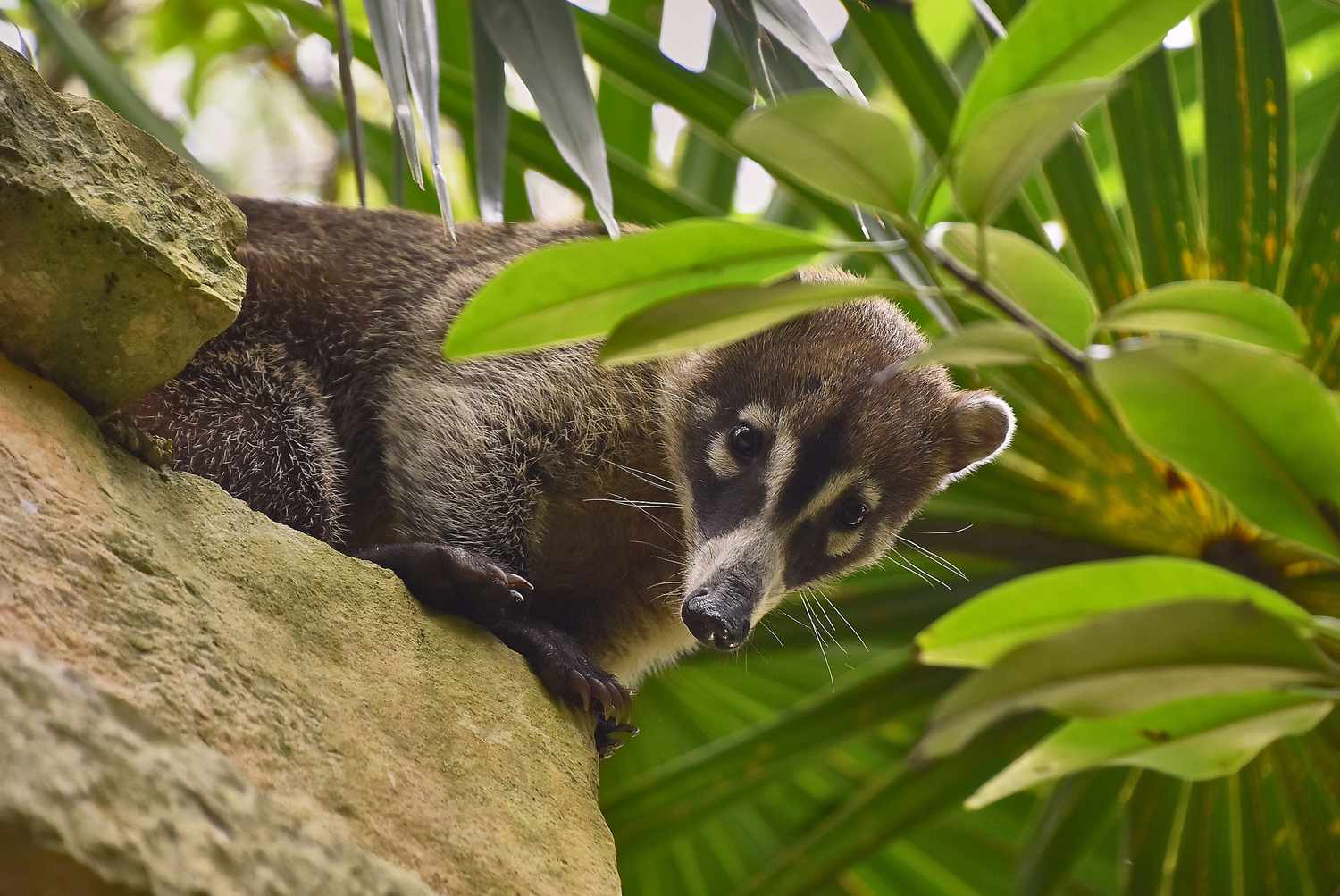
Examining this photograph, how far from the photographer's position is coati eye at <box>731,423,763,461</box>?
8.57 ft

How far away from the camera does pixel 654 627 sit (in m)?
2.67

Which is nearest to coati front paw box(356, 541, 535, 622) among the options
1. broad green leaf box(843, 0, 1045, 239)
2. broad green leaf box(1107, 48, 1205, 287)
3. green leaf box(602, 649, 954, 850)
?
green leaf box(602, 649, 954, 850)

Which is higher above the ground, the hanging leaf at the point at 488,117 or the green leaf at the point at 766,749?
the hanging leaf at the point at 488,117

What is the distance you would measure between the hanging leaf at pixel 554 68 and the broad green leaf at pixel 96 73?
1.20 m

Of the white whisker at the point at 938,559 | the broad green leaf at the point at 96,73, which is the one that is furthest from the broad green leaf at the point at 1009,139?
the broad green leaf at the point at 96,73

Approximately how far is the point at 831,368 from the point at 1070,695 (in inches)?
68.3

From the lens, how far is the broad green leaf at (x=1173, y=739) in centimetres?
108

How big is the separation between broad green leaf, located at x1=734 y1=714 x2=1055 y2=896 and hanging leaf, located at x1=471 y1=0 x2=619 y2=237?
1328 mm

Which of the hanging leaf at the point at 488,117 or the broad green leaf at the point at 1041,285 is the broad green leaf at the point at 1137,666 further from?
the hanging leaf at the point at 488,117

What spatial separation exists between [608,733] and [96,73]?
1879 mm

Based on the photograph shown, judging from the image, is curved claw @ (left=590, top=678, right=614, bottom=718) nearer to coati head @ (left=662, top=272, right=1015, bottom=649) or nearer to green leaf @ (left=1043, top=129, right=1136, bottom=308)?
coati head @ (left=662, top=272, right=1015, bottom=649)

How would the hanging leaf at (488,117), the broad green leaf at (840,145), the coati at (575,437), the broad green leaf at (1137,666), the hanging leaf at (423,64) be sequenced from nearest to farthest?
the broad green leaf at (1137,666) → the broad green leaf at (840,145) → the hanging leaf at (423,64) → the hanging leaf at (488,117) → the coati at (575,437)

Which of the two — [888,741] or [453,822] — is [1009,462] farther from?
[453,822]

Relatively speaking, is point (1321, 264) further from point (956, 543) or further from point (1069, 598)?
point (1069, 598)
